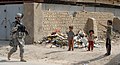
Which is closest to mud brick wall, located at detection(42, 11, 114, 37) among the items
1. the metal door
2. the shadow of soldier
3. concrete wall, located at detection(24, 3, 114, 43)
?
concrete wall, located at detection(24, 3, 114, 43)

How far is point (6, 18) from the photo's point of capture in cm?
1988

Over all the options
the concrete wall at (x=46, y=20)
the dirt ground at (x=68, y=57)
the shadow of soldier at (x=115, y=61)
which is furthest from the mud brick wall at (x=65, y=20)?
the shadow of soldier at (x=115, y=61)

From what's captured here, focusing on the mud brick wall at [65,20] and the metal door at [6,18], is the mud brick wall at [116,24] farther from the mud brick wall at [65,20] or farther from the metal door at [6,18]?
the metal door at [6,18]

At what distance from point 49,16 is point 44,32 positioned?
1.12m

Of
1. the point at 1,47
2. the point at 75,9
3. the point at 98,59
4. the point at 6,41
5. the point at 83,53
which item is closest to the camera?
the point at 98,59

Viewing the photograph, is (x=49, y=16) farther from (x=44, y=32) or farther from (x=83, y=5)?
(x=83, y=5)

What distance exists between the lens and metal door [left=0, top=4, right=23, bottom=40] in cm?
1950

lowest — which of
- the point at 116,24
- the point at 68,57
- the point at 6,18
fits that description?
the point at 68,57

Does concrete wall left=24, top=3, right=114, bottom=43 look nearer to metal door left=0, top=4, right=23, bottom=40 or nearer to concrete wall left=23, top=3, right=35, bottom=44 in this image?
concrete wall left=23, top=3, right=35, bottom=44

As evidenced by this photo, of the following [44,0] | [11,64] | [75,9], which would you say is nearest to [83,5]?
[75,9]

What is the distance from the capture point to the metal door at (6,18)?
1950 centimetres

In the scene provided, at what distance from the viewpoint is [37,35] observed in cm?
1816

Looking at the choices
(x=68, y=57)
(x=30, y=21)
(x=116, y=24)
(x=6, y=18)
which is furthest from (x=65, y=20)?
(x=68, y=57)

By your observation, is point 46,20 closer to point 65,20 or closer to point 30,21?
point 30,21
